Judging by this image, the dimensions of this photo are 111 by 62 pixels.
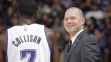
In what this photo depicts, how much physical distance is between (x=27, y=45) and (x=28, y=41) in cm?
5

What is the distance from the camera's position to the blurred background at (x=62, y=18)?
7.09 metres

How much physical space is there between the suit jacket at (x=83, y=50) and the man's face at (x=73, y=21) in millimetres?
116

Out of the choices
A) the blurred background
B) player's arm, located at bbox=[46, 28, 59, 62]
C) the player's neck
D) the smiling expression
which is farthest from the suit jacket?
the blurred background

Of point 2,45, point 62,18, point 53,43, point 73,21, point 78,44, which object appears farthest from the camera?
point 62,18

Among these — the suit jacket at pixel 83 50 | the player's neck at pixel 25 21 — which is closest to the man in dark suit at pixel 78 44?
the suit jacket at pixel 83 50

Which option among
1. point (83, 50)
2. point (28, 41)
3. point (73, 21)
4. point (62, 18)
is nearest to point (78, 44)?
point (83, 50)

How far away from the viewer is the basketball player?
2.46 metres

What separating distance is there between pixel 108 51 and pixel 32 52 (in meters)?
4.76

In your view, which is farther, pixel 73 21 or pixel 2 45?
pixel 73 21

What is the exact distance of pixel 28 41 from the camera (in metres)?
2.50

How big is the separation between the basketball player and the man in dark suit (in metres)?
0.30

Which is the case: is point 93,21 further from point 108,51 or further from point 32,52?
point 32,52

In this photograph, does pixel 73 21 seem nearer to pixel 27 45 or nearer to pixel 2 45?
pixel 27 45

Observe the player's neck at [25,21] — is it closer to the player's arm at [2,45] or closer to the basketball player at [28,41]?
the basketball player at [28,41]
